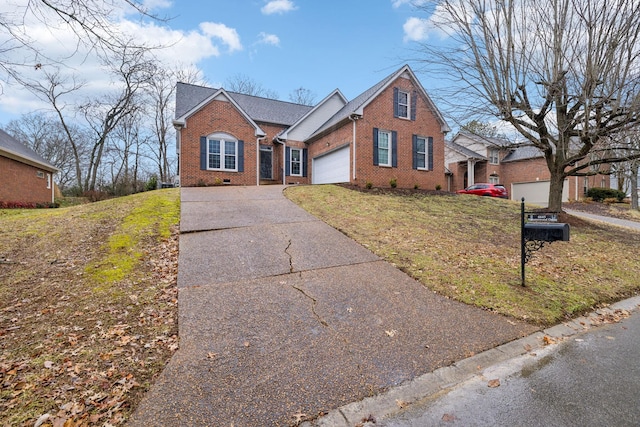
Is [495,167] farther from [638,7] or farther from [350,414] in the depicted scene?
[350,414]

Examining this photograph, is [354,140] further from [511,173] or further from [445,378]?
[511,173]

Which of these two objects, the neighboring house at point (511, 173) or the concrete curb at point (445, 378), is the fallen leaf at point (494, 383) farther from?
the neighboring house at point (511, 173)

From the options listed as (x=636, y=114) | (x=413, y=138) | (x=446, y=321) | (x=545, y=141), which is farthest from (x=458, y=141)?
(x=446, y=321)

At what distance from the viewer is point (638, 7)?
23.2ft

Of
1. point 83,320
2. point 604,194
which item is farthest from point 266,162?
point 604,194

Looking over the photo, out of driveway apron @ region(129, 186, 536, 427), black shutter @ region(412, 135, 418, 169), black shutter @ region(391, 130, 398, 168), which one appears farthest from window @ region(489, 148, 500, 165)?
driveway apron @ region(129, 186, 536, 427)

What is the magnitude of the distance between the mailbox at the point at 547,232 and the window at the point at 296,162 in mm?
15643

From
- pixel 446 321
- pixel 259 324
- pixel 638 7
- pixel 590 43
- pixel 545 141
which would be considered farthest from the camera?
pixel 545 141

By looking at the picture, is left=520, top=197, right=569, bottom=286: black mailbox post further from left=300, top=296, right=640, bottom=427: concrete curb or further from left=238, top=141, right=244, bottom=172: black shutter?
left=238, top=141, right=244, bottom=172: black shutter

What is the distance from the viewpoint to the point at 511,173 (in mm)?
27516

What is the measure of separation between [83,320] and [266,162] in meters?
16.9

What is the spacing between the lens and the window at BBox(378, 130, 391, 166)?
1534cm

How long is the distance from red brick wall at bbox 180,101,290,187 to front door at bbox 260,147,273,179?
8.06ft

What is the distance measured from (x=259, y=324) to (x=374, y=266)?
2597 millimetres
